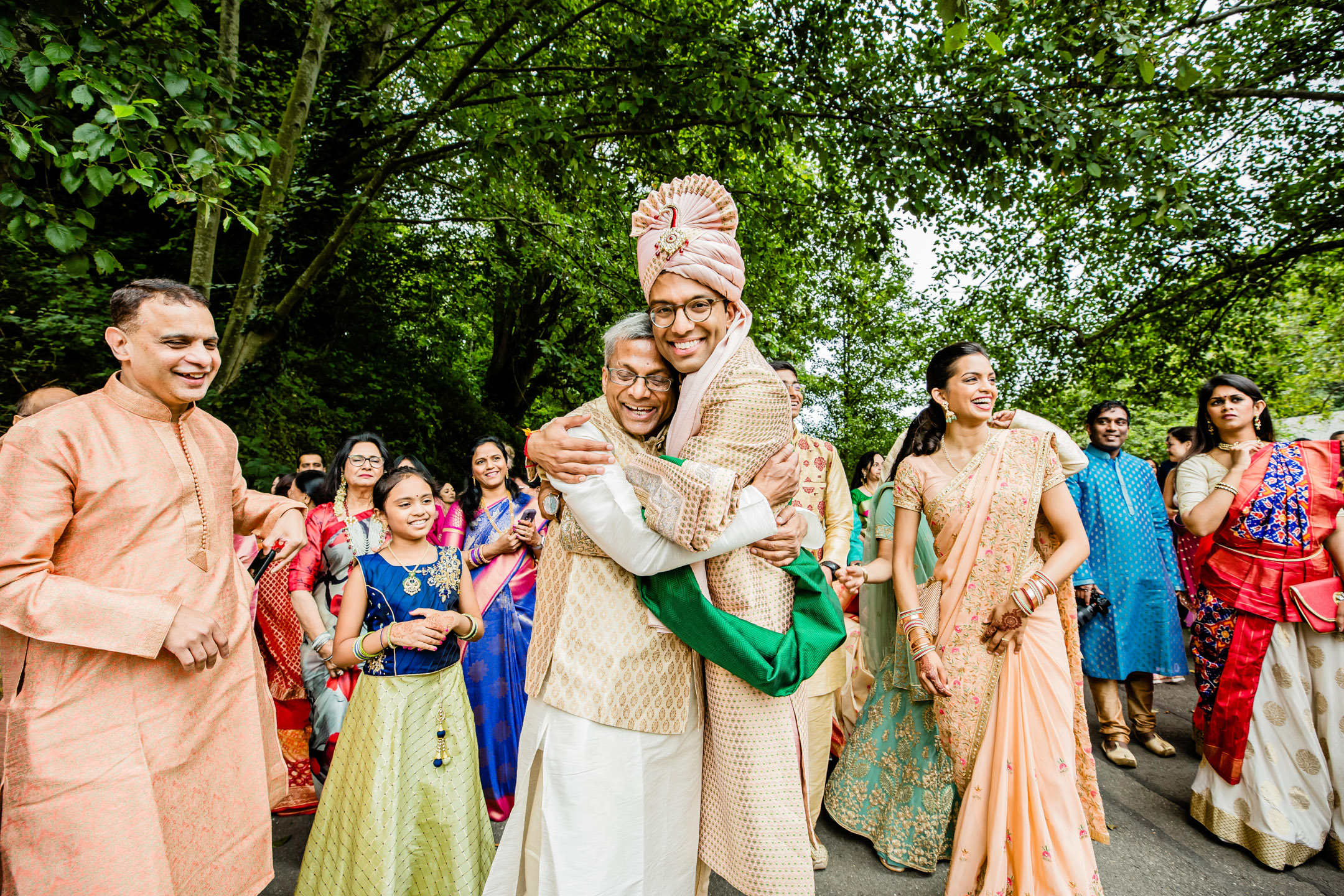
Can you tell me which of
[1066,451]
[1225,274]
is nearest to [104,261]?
[1066,451]

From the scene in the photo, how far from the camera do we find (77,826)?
1.70m

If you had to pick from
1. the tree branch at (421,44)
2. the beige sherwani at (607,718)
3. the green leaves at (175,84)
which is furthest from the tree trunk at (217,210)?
the beige sherwani at (607,718)

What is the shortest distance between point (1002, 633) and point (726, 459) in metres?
1.79

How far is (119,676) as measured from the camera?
6.02ft

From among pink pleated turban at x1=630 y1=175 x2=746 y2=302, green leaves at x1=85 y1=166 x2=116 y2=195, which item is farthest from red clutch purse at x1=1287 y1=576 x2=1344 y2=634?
green leaves at x1=85 y1=166 x2=116 y2=195

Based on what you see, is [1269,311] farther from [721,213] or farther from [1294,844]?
[721,213]

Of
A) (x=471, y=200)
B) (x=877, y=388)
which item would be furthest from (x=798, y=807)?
(x=877, y=388)

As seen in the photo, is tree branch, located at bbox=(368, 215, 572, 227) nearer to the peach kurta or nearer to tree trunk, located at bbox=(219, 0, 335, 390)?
tree trunk, located at bbox=(219, 0, 335, 390)

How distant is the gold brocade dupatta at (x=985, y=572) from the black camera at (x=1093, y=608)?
2067mm

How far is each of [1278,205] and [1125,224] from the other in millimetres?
1417

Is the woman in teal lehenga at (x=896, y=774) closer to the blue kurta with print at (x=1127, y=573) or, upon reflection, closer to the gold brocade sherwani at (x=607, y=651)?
the gold brocade sherwani at (x=607, y=651)

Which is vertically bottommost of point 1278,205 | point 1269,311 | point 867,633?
point 867,633

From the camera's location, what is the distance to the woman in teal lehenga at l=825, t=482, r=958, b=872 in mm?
Result: 3104

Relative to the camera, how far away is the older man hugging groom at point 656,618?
5.34 ft
